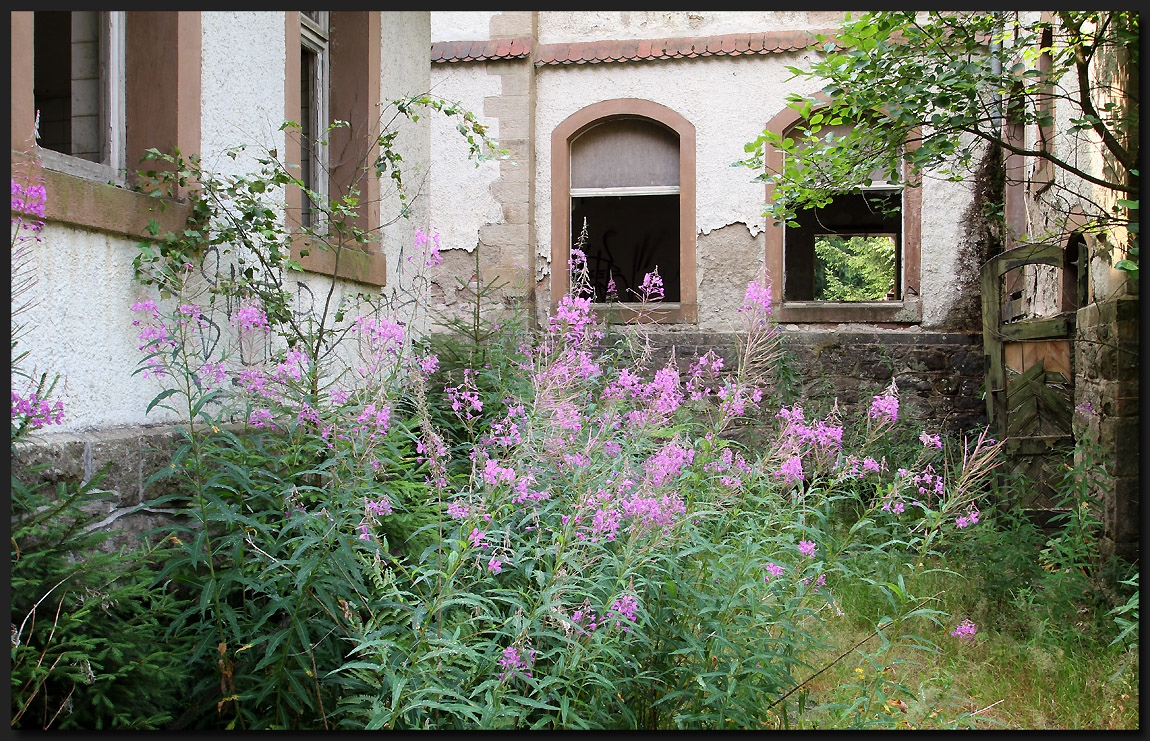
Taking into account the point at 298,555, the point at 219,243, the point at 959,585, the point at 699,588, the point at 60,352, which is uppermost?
the point at 219,243

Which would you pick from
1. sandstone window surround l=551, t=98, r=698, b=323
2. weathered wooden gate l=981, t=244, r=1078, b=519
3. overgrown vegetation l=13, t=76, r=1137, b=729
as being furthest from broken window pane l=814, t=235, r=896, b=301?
overgrown vegetation l=13, t=76, r=1137, b=729

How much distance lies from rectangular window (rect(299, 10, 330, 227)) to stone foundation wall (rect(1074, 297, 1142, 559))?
14.3ft

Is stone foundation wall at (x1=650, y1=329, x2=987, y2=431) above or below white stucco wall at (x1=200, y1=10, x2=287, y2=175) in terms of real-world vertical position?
below

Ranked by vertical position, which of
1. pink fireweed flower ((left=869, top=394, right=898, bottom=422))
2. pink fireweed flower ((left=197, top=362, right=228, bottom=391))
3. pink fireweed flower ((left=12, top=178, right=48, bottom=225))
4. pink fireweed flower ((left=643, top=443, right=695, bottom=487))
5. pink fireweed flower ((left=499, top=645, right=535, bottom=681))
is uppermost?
pink fireweed flower ((left=12, top=178, right=48, bottom=225))

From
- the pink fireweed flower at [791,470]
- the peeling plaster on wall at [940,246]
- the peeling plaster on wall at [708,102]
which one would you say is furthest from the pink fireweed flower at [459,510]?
the peeling plaster on wall at [940,246]

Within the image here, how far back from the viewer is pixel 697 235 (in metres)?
8.16

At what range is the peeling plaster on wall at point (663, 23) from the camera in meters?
8.07

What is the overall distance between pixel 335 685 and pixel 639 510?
120 cm

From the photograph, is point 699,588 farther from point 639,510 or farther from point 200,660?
point 200,660

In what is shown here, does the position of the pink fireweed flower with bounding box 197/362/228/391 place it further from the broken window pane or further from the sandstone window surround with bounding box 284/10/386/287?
the broken window pane

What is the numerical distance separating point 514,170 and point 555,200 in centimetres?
52

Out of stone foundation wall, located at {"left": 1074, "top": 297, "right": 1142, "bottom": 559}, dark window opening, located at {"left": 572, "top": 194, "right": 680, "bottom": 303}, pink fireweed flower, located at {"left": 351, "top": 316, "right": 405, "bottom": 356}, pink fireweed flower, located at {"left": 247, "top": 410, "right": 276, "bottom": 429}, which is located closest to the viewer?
pink fireweed flower, located at {"left": 351, "top": 316, "right": 405, "bottom": 356}

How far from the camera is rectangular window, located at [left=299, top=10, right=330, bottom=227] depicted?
484 centimetres

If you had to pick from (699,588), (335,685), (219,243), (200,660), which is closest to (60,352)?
(219,243)
